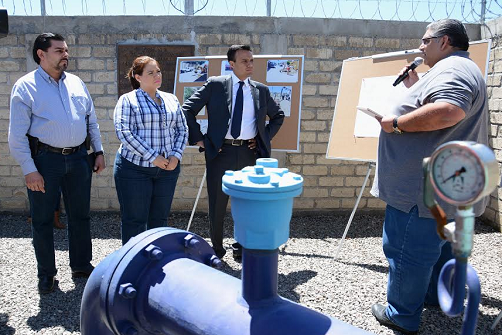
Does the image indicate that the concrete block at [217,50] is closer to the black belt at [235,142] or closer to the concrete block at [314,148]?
the concrete block at [314,148]

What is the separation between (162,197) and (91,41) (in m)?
2.81

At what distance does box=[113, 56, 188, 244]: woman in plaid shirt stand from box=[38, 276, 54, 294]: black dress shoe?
0.64m

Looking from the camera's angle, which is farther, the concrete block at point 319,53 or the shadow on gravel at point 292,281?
the concrete block at point 319,53

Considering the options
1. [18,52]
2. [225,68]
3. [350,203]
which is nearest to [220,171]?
[225,68]

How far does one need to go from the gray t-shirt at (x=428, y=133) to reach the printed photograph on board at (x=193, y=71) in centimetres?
250

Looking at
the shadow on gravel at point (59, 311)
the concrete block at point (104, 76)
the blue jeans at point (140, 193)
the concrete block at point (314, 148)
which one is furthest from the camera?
the concrete block at point (314, 148)

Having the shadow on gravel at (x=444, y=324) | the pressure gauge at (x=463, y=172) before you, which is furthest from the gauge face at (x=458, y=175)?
the shadow on gravel at (x=444, y=324)

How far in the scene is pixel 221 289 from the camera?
1.29 metres

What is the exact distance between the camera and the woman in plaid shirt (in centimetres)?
321

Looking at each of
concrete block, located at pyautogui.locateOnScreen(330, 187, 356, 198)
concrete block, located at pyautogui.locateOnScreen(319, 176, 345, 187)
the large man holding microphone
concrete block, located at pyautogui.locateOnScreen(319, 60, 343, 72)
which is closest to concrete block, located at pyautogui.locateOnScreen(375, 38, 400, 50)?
concrete block, located at pyautogui.locateOnScreen(319, 60, 343, 72)

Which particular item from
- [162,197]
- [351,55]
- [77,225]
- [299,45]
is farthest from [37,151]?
[351,55]

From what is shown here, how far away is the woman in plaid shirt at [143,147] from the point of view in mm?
3215

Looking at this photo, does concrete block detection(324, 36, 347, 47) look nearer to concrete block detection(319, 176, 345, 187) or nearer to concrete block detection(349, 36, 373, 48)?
concrete block detection(349, 36, 373, 48)

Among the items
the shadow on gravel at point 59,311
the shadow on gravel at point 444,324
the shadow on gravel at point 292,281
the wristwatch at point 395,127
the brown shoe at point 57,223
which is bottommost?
the brown shoe at point 57,223
